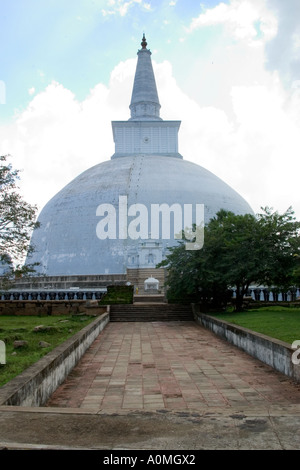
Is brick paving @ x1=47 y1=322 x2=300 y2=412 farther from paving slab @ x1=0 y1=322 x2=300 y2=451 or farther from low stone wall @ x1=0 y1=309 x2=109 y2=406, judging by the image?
low stone wall @ x1=0 y1=309 x2=109 y2=406

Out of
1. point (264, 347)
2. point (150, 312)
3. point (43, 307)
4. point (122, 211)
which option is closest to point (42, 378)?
point (264, 347)

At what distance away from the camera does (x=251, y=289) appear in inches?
904

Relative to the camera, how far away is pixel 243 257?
16203 millimetres

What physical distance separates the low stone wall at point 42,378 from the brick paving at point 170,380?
6.7 inches

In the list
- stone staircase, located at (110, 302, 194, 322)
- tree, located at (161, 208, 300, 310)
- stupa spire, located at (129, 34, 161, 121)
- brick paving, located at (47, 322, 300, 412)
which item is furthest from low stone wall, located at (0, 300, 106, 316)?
stupa spire, located at (129, 34, 161, 121)

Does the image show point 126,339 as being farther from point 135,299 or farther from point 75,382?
point 135,299

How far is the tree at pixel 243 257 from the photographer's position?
1581 centimetres

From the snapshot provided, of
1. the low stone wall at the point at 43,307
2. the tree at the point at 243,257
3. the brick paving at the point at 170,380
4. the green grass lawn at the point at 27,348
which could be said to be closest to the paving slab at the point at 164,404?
the brick paving at the point at 170,380

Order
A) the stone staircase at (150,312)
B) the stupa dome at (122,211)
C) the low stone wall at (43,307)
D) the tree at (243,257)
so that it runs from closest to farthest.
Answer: the tree at (243,257) < the stone staircase at (150,312) < the low stone wall at (43,307) < the stupa dome at (122,211)

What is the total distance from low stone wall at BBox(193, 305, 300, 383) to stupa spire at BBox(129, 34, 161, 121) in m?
31.4

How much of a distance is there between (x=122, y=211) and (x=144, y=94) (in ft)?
55.2

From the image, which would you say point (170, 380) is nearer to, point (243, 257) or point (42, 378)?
point (42, 378)

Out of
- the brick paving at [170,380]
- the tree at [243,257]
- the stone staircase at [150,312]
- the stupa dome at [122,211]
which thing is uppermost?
the stupa dome at [122,211]

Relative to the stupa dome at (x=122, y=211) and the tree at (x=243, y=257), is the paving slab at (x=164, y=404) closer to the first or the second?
the tree at (x=243, y=257)
